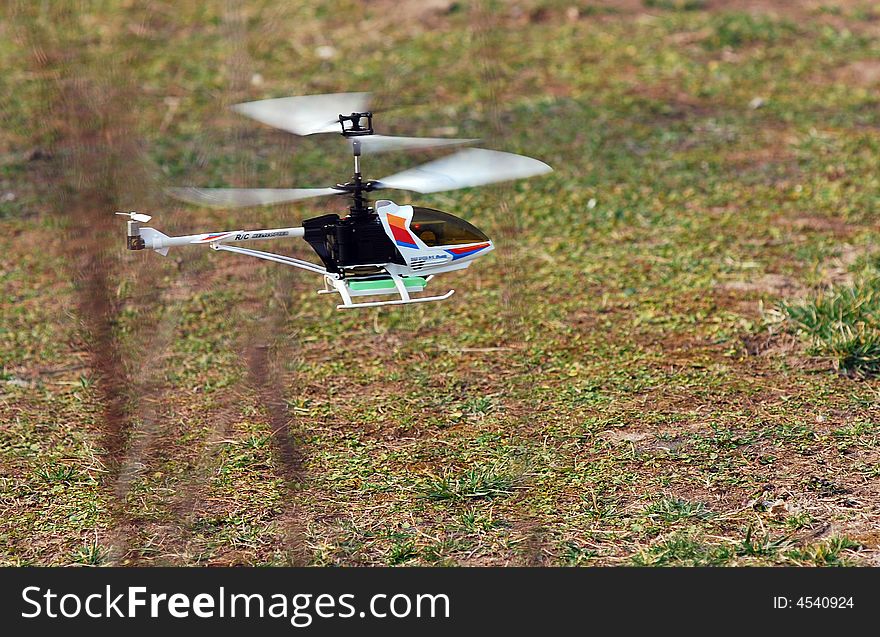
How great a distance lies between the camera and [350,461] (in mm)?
5090

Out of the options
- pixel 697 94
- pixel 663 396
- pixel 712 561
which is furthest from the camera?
pixel 697 94

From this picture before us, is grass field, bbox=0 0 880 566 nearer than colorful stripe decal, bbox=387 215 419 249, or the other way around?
colorful stripe decal, bbox=387 215 419 249

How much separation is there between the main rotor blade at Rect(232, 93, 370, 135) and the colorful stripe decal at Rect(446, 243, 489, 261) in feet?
1.89

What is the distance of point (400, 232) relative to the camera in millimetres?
3596

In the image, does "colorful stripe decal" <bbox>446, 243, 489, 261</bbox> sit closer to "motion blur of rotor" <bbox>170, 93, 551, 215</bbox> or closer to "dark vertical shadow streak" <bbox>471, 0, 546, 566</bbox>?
"dark vertical shadow streak" <bbox>471, 0, 546, 566</bbox>

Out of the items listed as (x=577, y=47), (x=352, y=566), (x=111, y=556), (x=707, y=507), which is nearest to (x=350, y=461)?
(x=352, y=566)

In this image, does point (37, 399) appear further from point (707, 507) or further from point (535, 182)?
point (535, 182)

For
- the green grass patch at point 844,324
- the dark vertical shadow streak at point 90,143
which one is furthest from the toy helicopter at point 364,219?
the green grass patch at point 844,324

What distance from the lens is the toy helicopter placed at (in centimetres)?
338

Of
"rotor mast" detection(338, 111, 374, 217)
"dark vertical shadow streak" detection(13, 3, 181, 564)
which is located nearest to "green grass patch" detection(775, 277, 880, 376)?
"rotor mast" detection(338, 111, 374, 217)

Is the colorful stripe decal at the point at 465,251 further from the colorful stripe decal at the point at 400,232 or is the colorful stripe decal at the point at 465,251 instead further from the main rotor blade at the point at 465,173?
the main rotor blade at the point at 465,173

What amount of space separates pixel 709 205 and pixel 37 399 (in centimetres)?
469

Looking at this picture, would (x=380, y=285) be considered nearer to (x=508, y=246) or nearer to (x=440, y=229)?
(x=440, y=229)

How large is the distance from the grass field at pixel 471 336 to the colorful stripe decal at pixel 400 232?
1.46 feet
